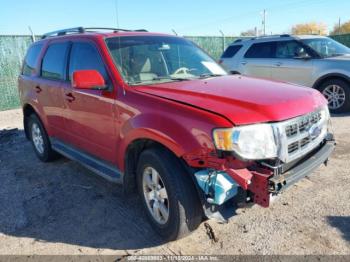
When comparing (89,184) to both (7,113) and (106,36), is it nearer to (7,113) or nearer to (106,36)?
(106,36)

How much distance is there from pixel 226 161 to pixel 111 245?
4.70 feet

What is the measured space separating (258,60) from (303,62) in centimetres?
128

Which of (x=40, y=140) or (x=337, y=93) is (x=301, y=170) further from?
(x=337, y=93)

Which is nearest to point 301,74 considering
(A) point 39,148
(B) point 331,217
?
(B) point 331,217

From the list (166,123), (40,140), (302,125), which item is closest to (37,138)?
(40,140)

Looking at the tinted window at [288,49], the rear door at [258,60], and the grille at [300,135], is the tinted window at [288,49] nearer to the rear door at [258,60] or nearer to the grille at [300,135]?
the rear door at [258,60]

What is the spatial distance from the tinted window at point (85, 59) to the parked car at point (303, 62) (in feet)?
13.0

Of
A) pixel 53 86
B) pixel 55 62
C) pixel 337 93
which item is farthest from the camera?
pixel 337 93

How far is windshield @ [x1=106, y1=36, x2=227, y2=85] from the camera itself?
3.72 metres

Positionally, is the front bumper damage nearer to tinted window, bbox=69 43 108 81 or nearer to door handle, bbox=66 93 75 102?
tinted window, bbox=69 43 108 81

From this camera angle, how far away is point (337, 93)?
7.93 m

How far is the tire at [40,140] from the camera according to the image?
551cm

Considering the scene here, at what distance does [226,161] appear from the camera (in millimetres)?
2617

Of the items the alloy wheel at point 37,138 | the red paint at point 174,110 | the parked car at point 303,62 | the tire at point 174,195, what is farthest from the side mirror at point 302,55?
the tire at point 174,195
